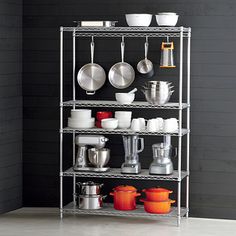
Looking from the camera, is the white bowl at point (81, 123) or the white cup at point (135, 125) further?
the white bowl at point (81, 123)

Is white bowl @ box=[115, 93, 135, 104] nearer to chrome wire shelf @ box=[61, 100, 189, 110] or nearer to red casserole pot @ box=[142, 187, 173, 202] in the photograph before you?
chrome wire shelf @ box=[61, 100, 189, 110]

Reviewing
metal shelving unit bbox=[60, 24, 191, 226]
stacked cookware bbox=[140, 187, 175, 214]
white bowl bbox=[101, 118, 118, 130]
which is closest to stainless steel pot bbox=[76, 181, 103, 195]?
metal shelving unit bbox=[60, 24, 191, 226]

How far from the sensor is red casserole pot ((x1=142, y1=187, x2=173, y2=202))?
6.75 m

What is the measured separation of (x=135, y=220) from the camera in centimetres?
693

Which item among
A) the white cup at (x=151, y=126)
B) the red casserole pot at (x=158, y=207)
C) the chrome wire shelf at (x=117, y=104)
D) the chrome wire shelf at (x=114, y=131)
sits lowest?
the red casserole pot at (x=158, y=207)

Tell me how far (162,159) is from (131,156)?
0.27m

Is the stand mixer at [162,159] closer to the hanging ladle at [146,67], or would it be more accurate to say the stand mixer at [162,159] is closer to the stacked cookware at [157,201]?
the stacked cookware at [157,201]

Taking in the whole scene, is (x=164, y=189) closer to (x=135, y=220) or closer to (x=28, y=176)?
(x=135, y=220)

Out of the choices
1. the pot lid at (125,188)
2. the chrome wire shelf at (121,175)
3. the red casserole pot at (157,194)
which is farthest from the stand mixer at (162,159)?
the pot lid at (125,188)

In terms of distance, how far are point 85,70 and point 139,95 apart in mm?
530

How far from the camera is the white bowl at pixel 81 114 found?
6.84 meters

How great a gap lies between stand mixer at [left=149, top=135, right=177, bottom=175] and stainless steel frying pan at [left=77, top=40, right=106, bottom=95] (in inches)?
31.1

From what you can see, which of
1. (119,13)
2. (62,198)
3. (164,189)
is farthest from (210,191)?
(119,13)

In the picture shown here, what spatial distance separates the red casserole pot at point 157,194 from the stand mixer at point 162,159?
0.53ft
